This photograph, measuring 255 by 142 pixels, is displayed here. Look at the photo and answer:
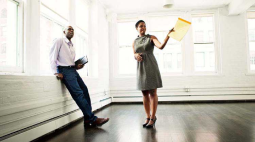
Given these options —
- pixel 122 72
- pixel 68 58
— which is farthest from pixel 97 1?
pixel 68 58

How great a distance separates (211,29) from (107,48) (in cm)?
324

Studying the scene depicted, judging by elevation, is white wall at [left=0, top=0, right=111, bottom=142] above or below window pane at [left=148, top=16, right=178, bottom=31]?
below

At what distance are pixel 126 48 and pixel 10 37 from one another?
412 cm

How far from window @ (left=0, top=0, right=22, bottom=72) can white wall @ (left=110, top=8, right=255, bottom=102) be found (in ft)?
12.9

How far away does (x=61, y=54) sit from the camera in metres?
2.73

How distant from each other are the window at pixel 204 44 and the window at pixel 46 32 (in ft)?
13.8

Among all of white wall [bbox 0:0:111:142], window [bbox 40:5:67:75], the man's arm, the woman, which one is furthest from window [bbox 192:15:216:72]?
the man's arm

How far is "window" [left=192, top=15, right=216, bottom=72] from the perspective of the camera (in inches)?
231

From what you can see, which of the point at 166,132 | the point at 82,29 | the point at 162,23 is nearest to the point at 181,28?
the point at 166,132

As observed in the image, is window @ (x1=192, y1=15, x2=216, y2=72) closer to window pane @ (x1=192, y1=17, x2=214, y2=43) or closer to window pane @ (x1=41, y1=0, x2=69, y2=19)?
window pane @ (x1=192, y1=17, x2=214, y2=43)

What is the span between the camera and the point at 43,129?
2436 mm

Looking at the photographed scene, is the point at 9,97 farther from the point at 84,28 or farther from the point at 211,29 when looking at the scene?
the point at 211,29

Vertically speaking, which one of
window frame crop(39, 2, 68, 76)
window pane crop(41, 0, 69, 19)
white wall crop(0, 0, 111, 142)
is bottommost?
white wall crop(0, 0, 111, 142)

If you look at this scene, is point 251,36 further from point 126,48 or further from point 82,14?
point 82,14
